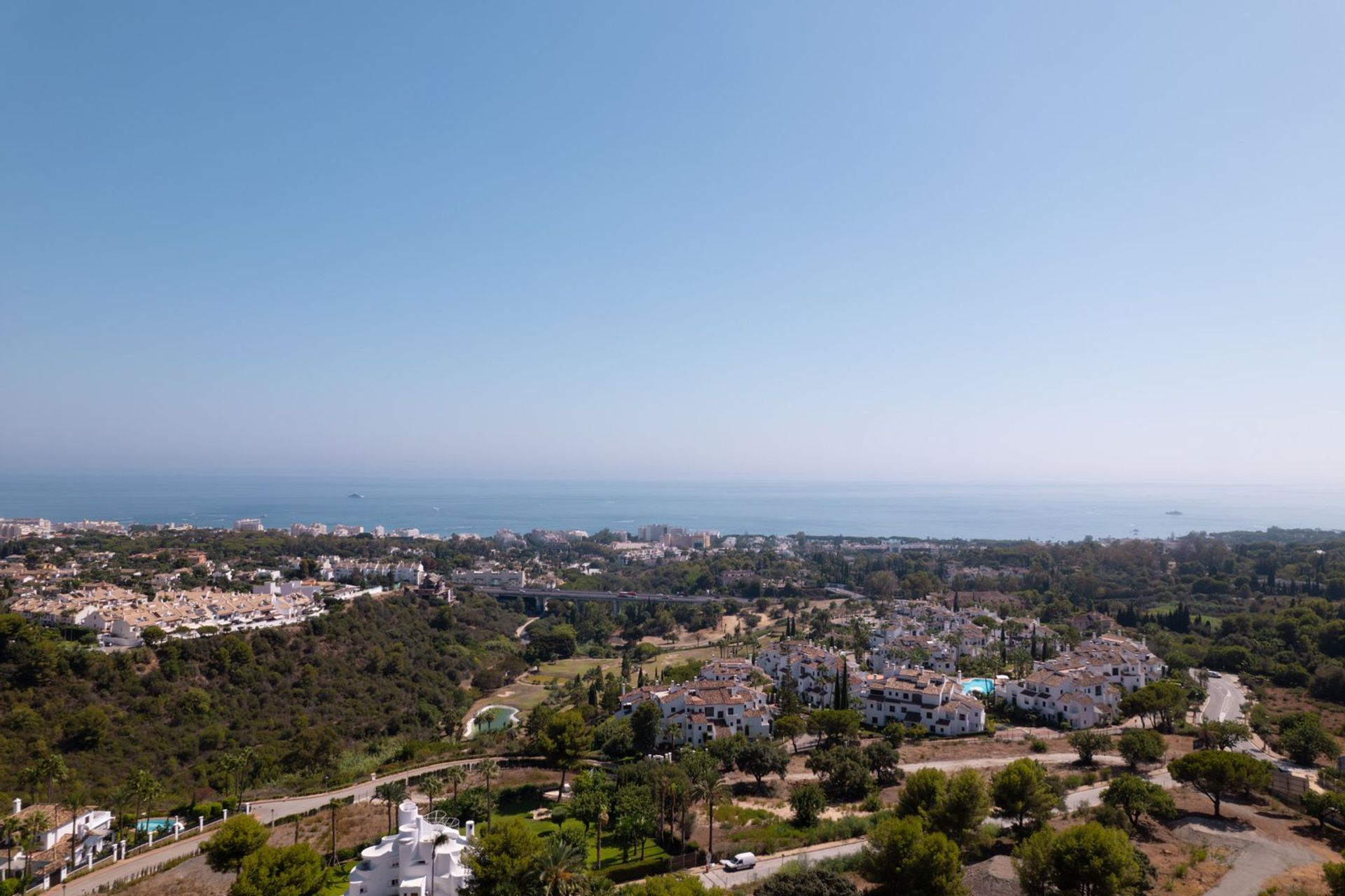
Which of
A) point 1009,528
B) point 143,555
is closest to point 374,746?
point 143,555

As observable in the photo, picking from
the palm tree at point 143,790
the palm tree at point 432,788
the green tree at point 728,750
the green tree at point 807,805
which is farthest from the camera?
the green tree at point 728,750

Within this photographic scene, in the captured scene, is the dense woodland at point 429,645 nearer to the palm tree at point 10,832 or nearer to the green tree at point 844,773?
the palm tree at point 10,832

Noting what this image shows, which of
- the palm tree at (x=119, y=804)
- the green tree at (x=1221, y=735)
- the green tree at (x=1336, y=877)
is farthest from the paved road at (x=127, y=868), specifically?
the green tree at (x=1221, y=735)

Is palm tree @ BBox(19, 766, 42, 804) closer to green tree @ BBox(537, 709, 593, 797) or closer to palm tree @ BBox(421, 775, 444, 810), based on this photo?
palm tree @ BBox(421, 775, 444, 810)

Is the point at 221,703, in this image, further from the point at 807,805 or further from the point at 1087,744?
the point at 1087,744

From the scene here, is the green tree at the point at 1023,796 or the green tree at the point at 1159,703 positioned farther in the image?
the green tree at the point at 1159,703

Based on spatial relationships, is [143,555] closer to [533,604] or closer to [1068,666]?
[533,604]
